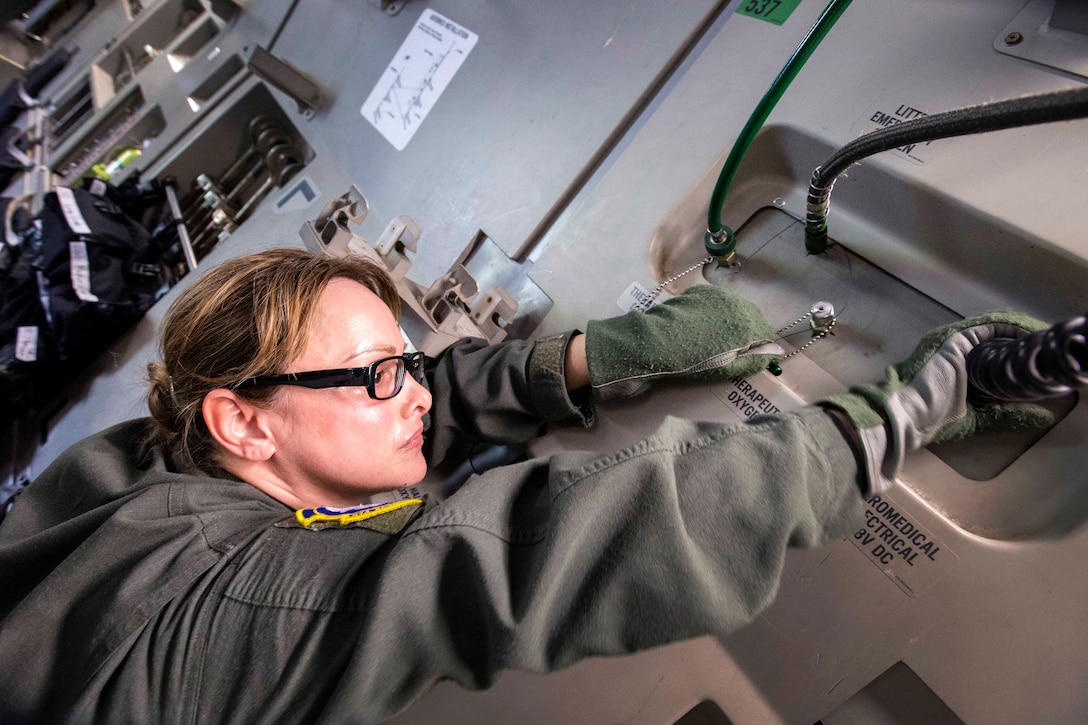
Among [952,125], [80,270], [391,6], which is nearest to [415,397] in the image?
[952,125]

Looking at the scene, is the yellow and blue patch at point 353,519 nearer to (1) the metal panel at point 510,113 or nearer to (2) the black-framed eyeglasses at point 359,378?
(2) the black-framed eyeglasses at point 359,378

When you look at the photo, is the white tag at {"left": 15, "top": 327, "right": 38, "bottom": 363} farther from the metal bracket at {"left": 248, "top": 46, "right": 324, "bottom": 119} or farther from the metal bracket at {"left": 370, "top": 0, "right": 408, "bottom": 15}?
the metal bracket at {"left": 370, "top": 0, "right": 408, "bottom": 15}

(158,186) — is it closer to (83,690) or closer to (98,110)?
(98,110)

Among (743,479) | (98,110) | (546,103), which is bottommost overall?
(98,110)

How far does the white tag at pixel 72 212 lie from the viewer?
5.67ft

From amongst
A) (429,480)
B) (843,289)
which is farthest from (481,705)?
(843,289)

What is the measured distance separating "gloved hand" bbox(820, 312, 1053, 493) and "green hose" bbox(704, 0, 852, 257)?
34cm

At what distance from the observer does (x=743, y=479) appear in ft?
2.04

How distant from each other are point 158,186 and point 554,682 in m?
1.98

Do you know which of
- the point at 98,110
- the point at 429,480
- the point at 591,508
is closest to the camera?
the point at 591,508

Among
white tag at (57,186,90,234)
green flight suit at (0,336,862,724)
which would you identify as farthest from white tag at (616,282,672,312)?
Answer: white tag at (57,186,90,234)

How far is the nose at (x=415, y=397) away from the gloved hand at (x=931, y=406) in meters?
0.57

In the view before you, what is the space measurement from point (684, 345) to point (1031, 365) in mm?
374

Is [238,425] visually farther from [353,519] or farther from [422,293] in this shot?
[422,293]
